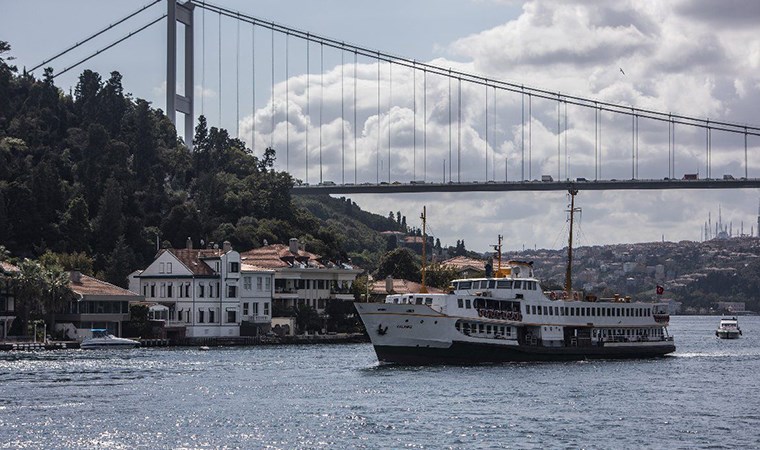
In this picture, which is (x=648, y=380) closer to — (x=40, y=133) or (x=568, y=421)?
(x=568, y=421)

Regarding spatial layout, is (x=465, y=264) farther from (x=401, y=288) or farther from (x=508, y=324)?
(x=508, y=324)

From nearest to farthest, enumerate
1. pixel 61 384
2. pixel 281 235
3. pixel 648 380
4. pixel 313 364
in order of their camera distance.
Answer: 1. pixel 61 384
2. pixel 648 380
3. pixel 313 364
4. pixel 281 235

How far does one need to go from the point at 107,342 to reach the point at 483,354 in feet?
105

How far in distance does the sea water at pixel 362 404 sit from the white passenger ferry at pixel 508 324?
1659mm

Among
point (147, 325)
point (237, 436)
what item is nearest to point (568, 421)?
point (237, 436)

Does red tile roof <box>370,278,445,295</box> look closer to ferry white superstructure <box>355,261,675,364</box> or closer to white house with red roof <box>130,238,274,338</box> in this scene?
white house with red roof <box>130,238,274,338</box>

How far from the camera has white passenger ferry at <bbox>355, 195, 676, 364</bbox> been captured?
8119 cm

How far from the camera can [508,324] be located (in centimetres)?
8550

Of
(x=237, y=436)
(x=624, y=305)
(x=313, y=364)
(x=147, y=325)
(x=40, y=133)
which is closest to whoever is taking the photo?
(x=237, y=436)

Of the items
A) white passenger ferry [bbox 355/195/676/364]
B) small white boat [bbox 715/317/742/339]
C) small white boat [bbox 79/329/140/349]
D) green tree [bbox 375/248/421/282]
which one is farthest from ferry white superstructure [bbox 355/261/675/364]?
small white boat [bbox 715/317/742/339]

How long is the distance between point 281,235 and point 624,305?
53.7 m

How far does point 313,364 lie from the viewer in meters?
83.5

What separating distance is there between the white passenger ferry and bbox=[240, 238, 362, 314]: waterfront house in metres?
32.3

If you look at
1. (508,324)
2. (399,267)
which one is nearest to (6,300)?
(508,324)
